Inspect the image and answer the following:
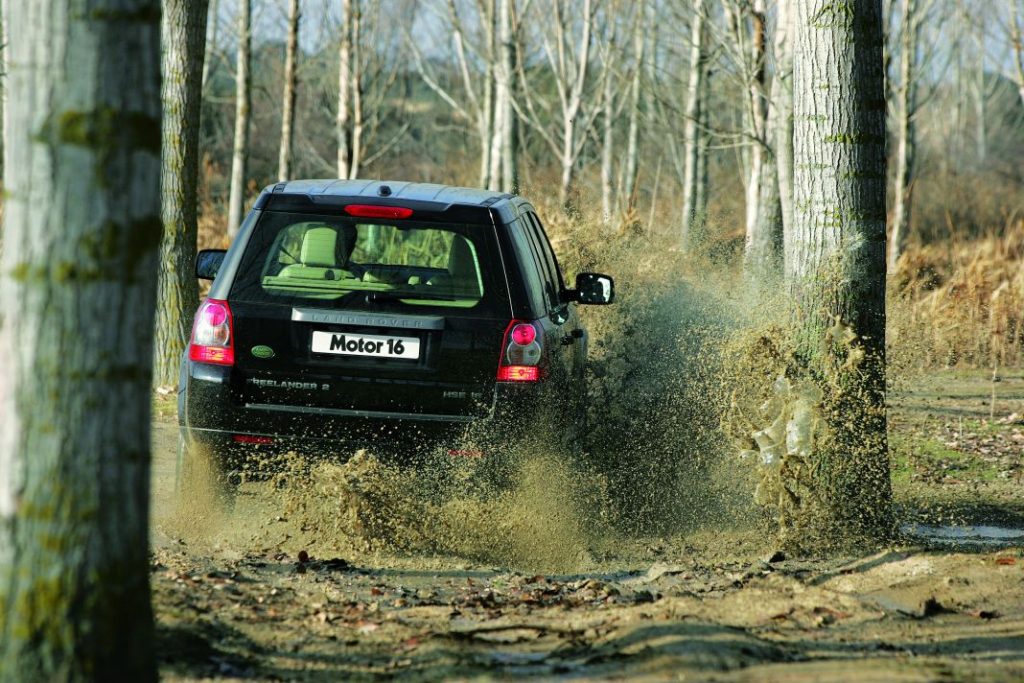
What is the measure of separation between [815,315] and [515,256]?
1.72 m

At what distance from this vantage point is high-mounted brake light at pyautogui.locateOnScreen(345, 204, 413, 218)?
622 centimetres

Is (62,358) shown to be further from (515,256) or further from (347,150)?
(347,150)

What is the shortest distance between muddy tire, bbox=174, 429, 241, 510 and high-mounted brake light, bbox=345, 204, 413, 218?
4.45 ft

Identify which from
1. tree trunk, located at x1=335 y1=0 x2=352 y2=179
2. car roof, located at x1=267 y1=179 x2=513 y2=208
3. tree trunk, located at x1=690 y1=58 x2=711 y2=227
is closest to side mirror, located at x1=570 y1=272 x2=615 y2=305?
car roof, located at x1=267 y1=179 x2=513 y2=208

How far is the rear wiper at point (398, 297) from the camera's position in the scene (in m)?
6.05

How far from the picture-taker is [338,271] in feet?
Answer: 21.0

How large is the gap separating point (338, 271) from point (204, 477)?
4.03 feet

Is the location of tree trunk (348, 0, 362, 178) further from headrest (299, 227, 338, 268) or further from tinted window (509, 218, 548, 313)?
headrest (299, 227, 338, 268)

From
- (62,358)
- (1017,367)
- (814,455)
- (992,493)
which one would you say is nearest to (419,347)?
(814,455)

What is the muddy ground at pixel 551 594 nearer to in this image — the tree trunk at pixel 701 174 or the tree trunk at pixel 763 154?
the tree trunk at pixel 701 174

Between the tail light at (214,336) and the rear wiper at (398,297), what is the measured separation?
694mm

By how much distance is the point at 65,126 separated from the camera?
320 cm

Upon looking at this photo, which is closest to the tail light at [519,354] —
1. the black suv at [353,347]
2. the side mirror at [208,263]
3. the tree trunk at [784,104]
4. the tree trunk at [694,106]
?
the black suv at [353,347]

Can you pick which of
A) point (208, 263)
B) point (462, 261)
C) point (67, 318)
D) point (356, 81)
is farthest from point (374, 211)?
point (356, 81)
